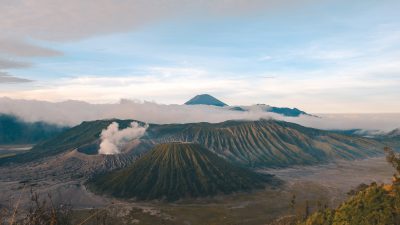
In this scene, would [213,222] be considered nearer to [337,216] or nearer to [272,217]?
[272,217]

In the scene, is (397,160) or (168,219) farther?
(168,219)

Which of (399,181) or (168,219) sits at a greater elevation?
(399,181)

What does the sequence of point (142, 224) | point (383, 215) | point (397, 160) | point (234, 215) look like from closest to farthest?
point (383, 215) < point (397, 160) < point (142, 224) < point (234, 215)

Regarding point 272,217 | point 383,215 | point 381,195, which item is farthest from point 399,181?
point 272,217

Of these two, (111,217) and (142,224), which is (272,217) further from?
(111,217)

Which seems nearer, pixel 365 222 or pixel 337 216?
pixel 365 222

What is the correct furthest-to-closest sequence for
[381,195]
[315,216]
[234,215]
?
[234,215] < [315,216] < [381,195]

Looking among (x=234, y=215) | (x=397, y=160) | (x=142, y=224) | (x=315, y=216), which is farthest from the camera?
(x=234, y=215)

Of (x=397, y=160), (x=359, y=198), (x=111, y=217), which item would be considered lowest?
(x=111, y=217)

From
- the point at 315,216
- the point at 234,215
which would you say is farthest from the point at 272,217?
the point at 315,216
